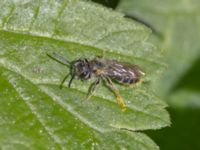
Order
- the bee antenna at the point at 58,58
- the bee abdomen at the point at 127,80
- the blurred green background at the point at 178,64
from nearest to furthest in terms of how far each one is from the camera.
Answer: the bee antenna at the point at 58,58 → the bee abdomen at the point at 127,80 → the blurred green background at the point at 178,64

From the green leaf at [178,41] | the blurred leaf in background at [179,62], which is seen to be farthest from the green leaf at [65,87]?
the green leaf at [178,41]

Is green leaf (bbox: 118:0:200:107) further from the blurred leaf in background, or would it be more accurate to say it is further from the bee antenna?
the bee antenna

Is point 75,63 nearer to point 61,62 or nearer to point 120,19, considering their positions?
point 61,62

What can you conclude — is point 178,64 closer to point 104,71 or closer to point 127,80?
point 104,71

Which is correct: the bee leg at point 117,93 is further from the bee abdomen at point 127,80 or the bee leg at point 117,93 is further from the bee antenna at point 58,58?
the bee antenna at point 58,58

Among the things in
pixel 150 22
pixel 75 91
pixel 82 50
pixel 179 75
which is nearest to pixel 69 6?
pixel 82 50

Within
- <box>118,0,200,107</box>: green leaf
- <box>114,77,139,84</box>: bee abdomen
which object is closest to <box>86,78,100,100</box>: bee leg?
<box>114,77,139,84</box>: bee abdomen
